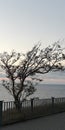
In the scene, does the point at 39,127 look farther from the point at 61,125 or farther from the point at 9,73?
the point at 9,73

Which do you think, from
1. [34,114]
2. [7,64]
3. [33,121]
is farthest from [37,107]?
[7,64]

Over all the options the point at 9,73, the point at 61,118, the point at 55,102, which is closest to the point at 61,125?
the point at 61,118

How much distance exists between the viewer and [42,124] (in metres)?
15.0

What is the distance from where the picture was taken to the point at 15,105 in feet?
57.3

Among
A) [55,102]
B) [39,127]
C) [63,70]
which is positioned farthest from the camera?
[63,70]

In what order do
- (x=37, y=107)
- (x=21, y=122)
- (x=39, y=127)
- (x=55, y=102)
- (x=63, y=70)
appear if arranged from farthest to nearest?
(x=63, y=70) < (x=55, y=102) < (x=37, y=107) < (x=21, y=122) < (x=39, y=127)

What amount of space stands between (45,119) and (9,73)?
16.6ft

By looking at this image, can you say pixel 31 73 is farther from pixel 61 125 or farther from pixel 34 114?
pixel 61 125

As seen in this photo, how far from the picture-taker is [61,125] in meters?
14.7

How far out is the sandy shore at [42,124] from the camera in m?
13.8

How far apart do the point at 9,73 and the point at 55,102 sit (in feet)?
11.2

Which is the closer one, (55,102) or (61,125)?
(61,125)

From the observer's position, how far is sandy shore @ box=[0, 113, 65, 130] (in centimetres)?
1381

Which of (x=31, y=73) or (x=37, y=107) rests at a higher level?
(x=31, y=73)
